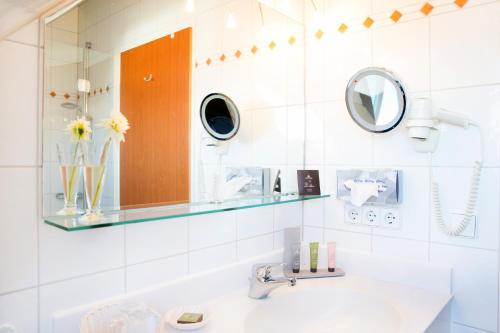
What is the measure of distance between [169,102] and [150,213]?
0.37m

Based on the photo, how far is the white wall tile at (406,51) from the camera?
1282 millimetres

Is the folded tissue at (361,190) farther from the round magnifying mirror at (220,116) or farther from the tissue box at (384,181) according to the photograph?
the round magnifying mirror at (220,116)

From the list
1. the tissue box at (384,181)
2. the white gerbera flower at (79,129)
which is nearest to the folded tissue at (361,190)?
the tissue box at (384,181)

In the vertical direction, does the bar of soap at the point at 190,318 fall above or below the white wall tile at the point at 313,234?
below

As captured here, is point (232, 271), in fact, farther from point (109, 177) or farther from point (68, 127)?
point (68, 127)

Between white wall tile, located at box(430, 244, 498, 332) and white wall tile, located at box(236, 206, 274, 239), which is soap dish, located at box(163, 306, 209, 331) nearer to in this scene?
white wall tile, located at box(236, 206, 274, 239)

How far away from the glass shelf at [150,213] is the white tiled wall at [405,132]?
35 centimetres

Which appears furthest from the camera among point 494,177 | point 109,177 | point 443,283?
point 443,283

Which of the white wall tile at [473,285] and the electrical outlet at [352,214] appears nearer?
the white wall tile at [473,285]

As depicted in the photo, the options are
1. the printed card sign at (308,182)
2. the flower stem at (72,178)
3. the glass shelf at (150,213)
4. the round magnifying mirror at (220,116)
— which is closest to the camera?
the glass shelf at (150,213)

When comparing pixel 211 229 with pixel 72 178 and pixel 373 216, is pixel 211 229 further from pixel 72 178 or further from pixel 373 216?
pixel 373 216

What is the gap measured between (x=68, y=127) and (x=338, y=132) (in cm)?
103

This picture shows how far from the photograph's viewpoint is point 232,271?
131 cm

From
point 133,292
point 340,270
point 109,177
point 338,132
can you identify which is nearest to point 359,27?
point 338,132
